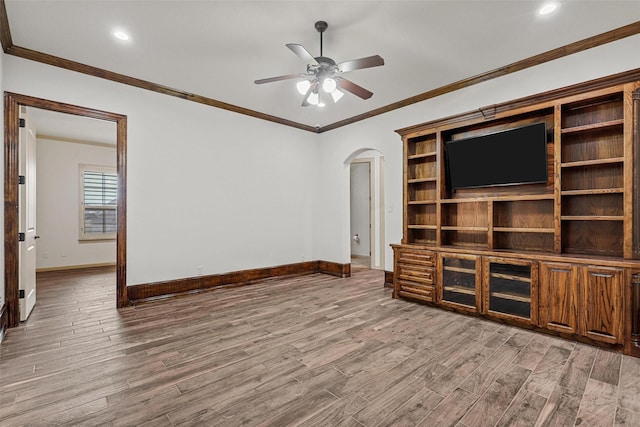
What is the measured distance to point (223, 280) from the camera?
194 inches

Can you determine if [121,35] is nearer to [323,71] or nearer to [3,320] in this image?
[323,71]

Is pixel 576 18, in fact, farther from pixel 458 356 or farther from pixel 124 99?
pixel 124 99

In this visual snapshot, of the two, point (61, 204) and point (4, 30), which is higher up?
point (4, 30)

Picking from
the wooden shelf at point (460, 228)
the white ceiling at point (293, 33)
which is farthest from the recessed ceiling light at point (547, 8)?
the wooden shelf at point (460, 228)

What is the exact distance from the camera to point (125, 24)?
2922mm

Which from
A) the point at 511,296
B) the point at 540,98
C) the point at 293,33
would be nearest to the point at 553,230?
the point at 511,296

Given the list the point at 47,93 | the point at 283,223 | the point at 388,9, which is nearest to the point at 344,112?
the point at 283,223

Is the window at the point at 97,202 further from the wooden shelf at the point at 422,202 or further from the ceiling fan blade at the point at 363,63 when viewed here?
the ceiling fan blade at the point at 363,63

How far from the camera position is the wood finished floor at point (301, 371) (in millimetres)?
1842

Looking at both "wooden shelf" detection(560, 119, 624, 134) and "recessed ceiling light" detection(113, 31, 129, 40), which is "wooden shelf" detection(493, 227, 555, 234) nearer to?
"wooden shelf" detection(560, 119, 624, 134)

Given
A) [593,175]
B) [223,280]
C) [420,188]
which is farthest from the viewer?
[223,280]

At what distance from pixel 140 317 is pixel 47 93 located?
2.76m

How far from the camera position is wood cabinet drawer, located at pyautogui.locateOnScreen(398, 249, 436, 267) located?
3965 millimetres

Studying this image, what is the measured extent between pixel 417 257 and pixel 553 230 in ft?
4.94
